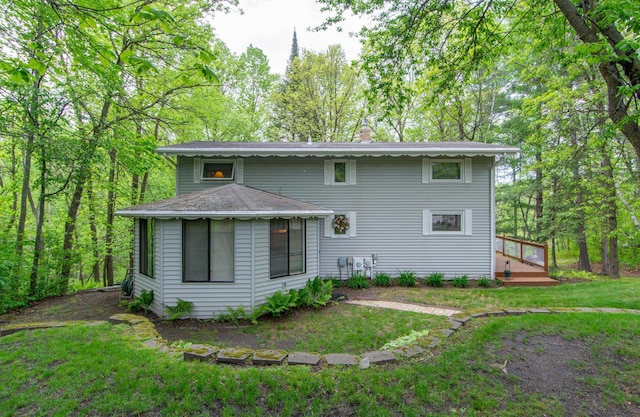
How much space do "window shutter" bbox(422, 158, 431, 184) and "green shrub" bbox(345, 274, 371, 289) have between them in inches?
143

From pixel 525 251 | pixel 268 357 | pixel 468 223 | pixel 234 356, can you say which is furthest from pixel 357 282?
pixel 525 251

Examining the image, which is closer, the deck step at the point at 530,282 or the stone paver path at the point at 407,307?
the stone paver path at the point at 407,307

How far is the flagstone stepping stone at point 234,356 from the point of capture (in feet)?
12.4

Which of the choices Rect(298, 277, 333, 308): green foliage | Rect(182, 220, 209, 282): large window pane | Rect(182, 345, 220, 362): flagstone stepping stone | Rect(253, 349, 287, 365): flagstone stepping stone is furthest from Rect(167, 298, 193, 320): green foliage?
Rect(253, 349, 287, 365): flagstone stepping stone

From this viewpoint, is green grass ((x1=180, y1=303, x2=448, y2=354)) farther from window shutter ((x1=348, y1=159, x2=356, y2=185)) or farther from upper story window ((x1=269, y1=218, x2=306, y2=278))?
window shutter ((x1=348, y1=159, x2=356, y2=185))

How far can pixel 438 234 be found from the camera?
933cm

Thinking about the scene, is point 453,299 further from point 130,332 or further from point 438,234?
point 130,332

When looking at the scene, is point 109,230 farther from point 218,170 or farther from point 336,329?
point 336,329

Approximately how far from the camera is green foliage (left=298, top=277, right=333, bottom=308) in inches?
261

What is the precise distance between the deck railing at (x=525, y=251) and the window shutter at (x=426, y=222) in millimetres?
3723

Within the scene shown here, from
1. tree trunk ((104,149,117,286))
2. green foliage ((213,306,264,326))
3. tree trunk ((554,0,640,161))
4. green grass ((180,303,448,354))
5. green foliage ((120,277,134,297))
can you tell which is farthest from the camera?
tree trunk ((104,149,117,286))

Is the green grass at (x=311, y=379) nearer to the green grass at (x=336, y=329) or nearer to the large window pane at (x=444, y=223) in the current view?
the green grass at (x=336, y=329)

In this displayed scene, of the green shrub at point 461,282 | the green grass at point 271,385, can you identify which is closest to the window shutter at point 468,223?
the green shrub at point 461,282

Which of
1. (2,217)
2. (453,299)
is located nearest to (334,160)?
(453,299)
